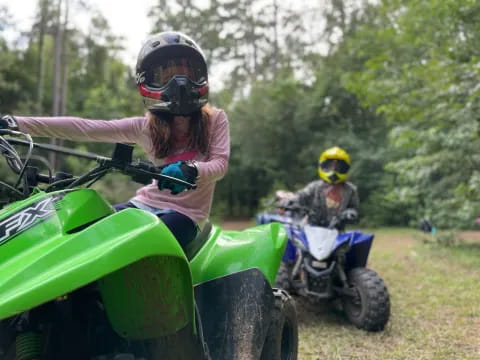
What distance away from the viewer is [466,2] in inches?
229

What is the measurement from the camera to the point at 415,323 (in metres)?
3.79

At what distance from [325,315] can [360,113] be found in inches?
556

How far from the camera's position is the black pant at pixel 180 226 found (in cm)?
191

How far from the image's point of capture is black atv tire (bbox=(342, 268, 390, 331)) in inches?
140

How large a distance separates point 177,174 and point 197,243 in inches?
21.8

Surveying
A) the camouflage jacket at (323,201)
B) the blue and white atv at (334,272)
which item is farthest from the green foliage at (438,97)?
the blue and white atv at (334,272)

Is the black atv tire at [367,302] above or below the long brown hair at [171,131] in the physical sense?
below

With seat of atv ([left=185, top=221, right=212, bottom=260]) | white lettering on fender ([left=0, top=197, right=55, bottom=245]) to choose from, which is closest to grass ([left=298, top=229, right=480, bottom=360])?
seat of atv ([left=185, top=221, right=212, bottom=260])

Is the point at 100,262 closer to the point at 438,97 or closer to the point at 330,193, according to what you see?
the point at 330,193

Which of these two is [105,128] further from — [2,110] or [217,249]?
[2,110]

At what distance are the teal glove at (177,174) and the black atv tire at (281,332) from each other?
0.70 metres

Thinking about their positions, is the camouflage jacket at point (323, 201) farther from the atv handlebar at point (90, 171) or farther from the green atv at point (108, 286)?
the atv handlebar at point (90, 171)

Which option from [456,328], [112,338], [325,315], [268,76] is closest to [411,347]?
[456,328]

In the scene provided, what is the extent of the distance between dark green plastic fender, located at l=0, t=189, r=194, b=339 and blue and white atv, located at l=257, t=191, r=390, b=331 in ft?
8.27
